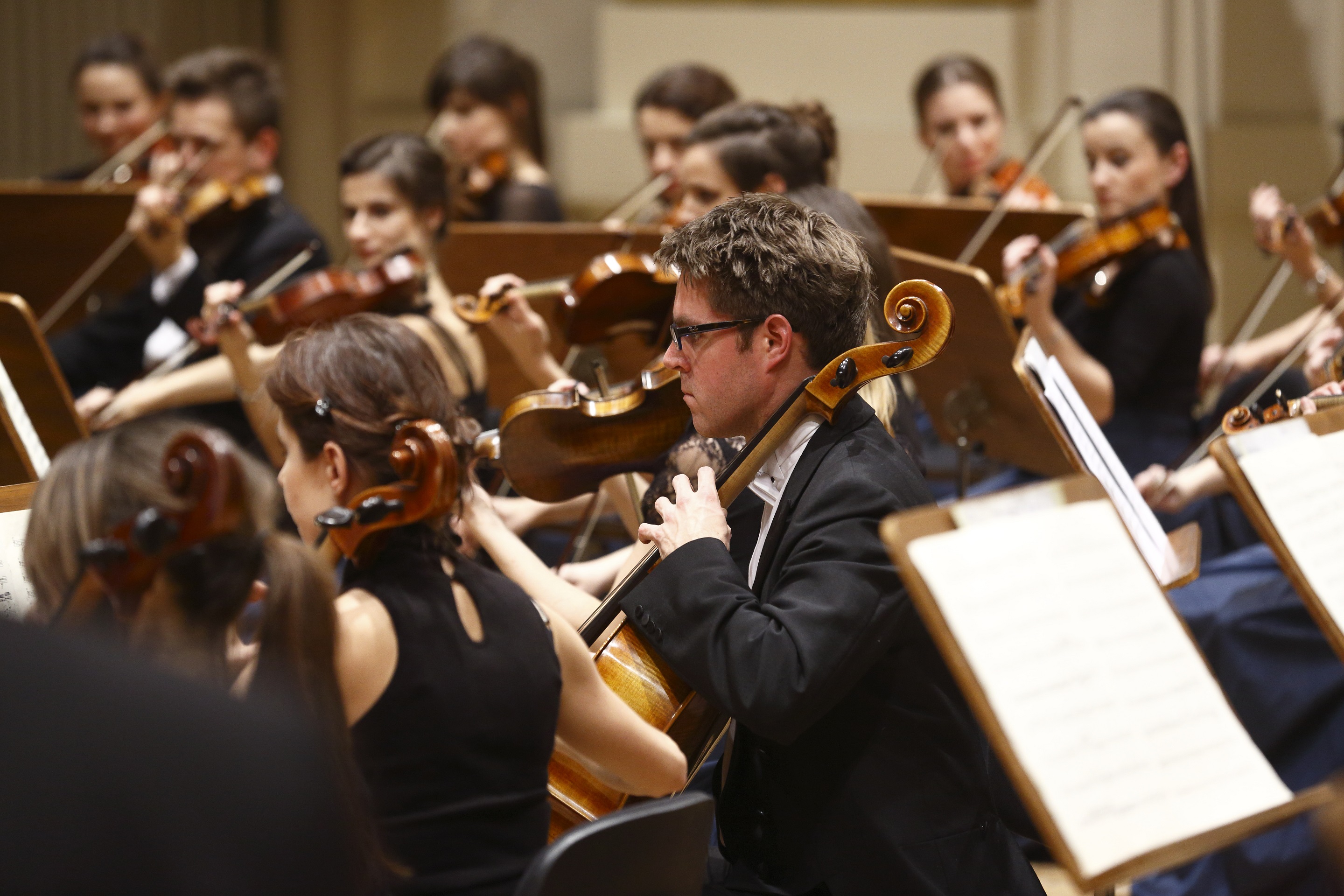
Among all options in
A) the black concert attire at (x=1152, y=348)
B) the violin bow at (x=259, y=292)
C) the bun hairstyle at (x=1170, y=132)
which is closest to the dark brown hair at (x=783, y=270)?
the black concert attire at (x=1152, y=348)

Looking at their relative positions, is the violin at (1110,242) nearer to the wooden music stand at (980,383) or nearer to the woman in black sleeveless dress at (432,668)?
the wooden music stand at (980,383)

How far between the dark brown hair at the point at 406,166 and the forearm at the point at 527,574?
1.43 m

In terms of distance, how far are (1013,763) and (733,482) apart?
20.8 inches

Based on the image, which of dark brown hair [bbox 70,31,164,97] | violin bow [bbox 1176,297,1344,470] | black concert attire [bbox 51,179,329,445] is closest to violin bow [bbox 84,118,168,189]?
dark brown hair [bbox 70,31,164,97]

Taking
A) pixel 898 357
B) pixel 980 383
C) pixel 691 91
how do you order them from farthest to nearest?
pixel 691 91 < pixel 980 383 < pixel 898 357

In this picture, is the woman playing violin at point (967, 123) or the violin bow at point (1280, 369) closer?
the violin bow at point (1280, 369)

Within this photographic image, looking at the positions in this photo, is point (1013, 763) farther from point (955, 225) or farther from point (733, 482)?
point (955, 225)

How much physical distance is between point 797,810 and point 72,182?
12.1ft

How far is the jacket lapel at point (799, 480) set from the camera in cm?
147

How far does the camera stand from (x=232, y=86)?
12.3ft

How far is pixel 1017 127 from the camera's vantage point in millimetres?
4852

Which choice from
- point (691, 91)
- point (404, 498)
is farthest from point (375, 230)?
point (404, 498)

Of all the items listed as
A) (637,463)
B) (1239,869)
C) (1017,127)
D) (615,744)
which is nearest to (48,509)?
(615,744)

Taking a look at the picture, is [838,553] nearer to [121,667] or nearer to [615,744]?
[615,744]
